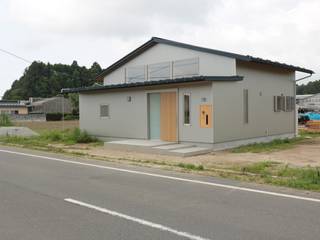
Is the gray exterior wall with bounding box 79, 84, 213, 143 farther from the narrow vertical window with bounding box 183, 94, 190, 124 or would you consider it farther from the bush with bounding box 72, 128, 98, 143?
the bush with bounding box 72, 128, 98, 143

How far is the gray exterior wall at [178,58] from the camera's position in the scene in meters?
18.2

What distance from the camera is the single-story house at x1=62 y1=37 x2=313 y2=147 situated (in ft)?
56.3

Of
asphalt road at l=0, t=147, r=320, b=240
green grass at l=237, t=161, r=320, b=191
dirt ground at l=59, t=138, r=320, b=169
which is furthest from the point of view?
dirt ground at l=59, t=138, r=320, b=169

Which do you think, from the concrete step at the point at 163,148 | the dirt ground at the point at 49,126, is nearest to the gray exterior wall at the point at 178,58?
the concrete step at the point at 163,148

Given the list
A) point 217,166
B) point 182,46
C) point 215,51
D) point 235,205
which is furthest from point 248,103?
point 235,205

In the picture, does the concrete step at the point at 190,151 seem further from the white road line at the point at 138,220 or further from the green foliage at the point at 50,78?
the green foliage at the point at 50,78

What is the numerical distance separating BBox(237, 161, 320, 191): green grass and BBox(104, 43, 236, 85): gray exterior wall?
22.8 ft

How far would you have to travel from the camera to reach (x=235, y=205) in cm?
727

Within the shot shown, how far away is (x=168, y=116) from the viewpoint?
60.5ft

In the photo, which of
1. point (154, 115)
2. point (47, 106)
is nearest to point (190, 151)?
point (154, 115)

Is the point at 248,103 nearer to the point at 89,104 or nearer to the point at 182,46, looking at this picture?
the point at 182,46

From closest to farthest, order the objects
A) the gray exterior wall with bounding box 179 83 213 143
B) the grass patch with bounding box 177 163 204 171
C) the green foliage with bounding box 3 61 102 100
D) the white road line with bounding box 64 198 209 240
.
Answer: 1. the white road line with bounding box 64 198 209 240
2. the grass patch with bounding box 177 163 204 171
3. the gray exterior wall with bounding box 179 83 213 143
4. the green foliage with bounding box 3 61 102 100

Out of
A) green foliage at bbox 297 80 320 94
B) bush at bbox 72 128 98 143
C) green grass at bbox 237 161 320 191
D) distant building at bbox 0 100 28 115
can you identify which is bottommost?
green grass at bbox 237 161 320 191

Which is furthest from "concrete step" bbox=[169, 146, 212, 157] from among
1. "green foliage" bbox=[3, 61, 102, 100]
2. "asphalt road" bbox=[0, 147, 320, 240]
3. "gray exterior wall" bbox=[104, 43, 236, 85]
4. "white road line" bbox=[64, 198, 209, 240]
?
"green foliage" bbox=[3, 61, 102, 100]
